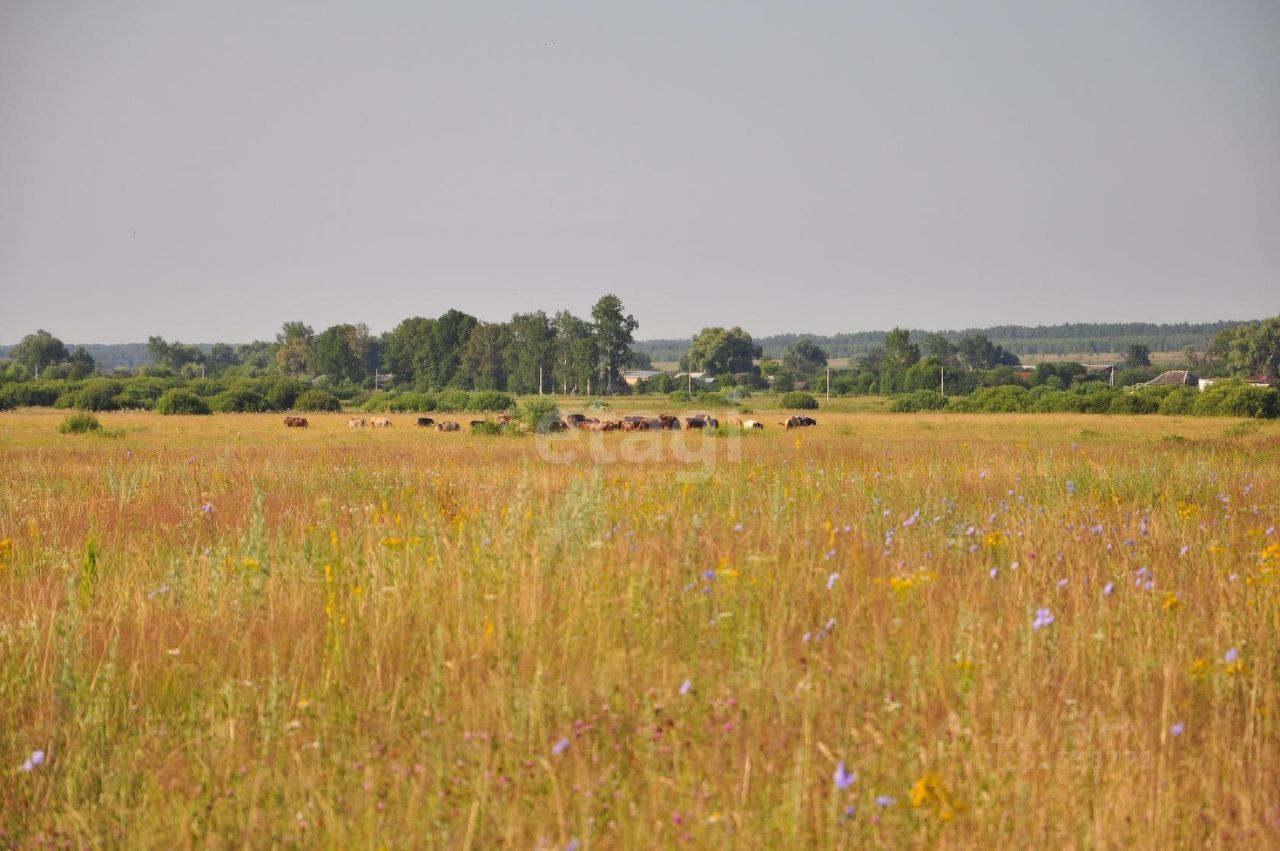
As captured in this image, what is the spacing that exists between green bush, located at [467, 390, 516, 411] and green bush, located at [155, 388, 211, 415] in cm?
2037

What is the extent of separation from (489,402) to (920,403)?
32.1 metres

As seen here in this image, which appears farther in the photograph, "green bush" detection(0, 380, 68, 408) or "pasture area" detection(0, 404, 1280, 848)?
"green bush" detection(0, 380, 68, 408)

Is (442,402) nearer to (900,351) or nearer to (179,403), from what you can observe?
(179,403)

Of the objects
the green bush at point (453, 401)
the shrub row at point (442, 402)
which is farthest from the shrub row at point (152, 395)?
the green bush at point (453, 401)

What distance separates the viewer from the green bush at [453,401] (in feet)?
260

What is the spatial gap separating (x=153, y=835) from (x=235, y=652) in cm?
167

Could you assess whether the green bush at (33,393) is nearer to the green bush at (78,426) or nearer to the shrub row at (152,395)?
the shrub row at (152,395)

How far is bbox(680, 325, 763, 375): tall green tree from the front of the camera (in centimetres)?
15000

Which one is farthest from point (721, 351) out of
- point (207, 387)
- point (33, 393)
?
point (33, 393)

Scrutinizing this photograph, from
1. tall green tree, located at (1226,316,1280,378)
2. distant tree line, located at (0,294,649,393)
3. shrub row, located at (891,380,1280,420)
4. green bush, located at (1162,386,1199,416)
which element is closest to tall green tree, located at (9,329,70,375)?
distant tree line, located at (0,294,649,393)

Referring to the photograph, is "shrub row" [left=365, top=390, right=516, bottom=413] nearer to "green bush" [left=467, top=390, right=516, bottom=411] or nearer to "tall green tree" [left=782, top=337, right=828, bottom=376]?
"green bush" [left=467, top=390, right=516, bottom=411]

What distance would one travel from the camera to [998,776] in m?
3.33

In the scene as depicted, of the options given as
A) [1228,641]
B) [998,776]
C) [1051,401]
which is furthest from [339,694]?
[1051,401]

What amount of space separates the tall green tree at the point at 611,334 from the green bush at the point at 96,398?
54.9m
